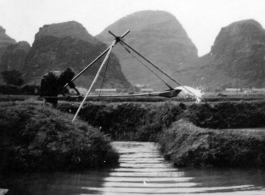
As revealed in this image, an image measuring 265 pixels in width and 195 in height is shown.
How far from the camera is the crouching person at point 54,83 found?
14.7m

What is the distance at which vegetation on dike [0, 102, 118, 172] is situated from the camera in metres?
9.14

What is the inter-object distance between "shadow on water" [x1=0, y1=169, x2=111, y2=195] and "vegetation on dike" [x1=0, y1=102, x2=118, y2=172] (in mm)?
474

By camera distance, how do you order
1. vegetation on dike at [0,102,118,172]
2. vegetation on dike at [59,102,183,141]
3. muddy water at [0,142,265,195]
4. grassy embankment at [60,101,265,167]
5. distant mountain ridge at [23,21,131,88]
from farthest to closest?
distant mountain ridge at [23,21,131,88]
vegetation on dike at [59,102,183,141]
grassy embankment at [60,101,265,167]
vegetation on dike at [0,102,118,172]
muddy water at [0,142,265,195]

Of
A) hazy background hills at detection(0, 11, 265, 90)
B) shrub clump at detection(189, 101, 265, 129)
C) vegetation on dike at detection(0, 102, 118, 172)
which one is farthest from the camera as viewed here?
hazy background hills at detection(0, 11, 265, 90)

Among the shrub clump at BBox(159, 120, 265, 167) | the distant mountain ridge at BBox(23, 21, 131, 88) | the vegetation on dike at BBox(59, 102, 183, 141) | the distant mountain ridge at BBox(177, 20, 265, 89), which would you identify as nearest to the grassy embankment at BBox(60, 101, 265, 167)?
the vegetation on dike at BBox(59, 102, 183, 141)

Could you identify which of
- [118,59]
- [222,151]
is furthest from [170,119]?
[118,59]

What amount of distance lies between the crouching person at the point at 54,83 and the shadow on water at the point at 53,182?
644 centimetres

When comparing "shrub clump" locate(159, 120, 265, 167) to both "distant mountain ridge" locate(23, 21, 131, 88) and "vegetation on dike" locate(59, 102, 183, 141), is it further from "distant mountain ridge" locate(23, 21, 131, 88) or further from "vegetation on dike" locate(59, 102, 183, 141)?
"distant mountain ridge" locate(23, 21, 131, 88)

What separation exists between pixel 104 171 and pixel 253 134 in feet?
13.8

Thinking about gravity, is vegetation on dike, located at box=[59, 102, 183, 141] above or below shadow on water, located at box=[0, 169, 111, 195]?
above

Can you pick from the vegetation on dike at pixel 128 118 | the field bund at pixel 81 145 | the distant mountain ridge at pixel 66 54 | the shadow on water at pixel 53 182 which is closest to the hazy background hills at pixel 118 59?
the distant mountain ridge at pixel 66 54

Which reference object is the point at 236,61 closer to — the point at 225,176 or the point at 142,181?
the point at 225,176

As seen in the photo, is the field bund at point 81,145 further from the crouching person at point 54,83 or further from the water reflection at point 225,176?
the crouching person at point 54,83

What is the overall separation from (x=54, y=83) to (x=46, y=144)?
6.19m
